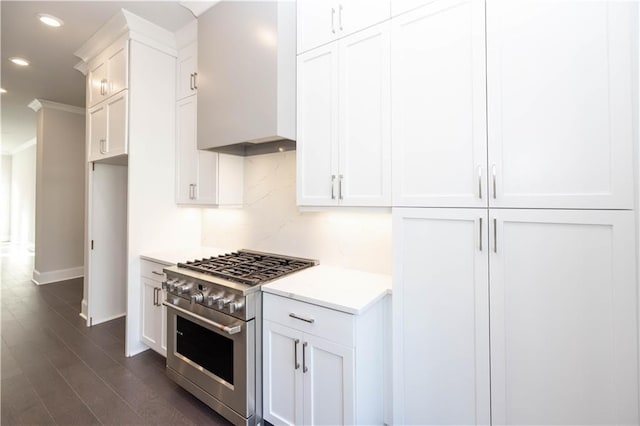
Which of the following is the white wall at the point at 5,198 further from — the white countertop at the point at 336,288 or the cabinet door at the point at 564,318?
the cabinet door at the point at 564,318

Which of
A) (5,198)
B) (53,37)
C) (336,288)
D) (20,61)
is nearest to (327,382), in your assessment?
(336,288)

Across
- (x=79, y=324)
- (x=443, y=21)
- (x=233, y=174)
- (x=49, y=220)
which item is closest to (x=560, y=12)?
(x=443, y=21)

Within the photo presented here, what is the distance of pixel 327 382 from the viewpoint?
1.52 m

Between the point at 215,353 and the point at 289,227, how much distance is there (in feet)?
3.55

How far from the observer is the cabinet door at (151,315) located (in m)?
2.55

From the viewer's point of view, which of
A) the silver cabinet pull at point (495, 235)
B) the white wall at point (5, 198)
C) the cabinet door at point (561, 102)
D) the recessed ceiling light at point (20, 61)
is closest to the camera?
the cabinet door at point (561, 102)

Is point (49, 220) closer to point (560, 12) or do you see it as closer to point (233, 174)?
point (233, 174)

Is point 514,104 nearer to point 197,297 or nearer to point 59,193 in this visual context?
point 197,297

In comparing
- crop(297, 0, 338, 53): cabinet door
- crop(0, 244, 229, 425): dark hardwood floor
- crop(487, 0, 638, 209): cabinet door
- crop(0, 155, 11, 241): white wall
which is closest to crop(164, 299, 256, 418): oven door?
crop(0, 244, 229, 425): dark hardwood floor

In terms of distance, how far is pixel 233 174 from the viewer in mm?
2748

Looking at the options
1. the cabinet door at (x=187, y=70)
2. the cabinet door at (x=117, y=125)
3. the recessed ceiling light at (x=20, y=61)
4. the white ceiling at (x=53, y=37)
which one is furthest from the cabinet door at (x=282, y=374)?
the recessed ceiling light at (x=20, y=61)

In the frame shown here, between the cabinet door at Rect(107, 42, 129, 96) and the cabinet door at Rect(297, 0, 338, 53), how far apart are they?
1.76m

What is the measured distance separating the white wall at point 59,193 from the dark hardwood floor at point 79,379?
1701 millimetres

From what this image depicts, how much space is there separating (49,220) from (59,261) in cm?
77
